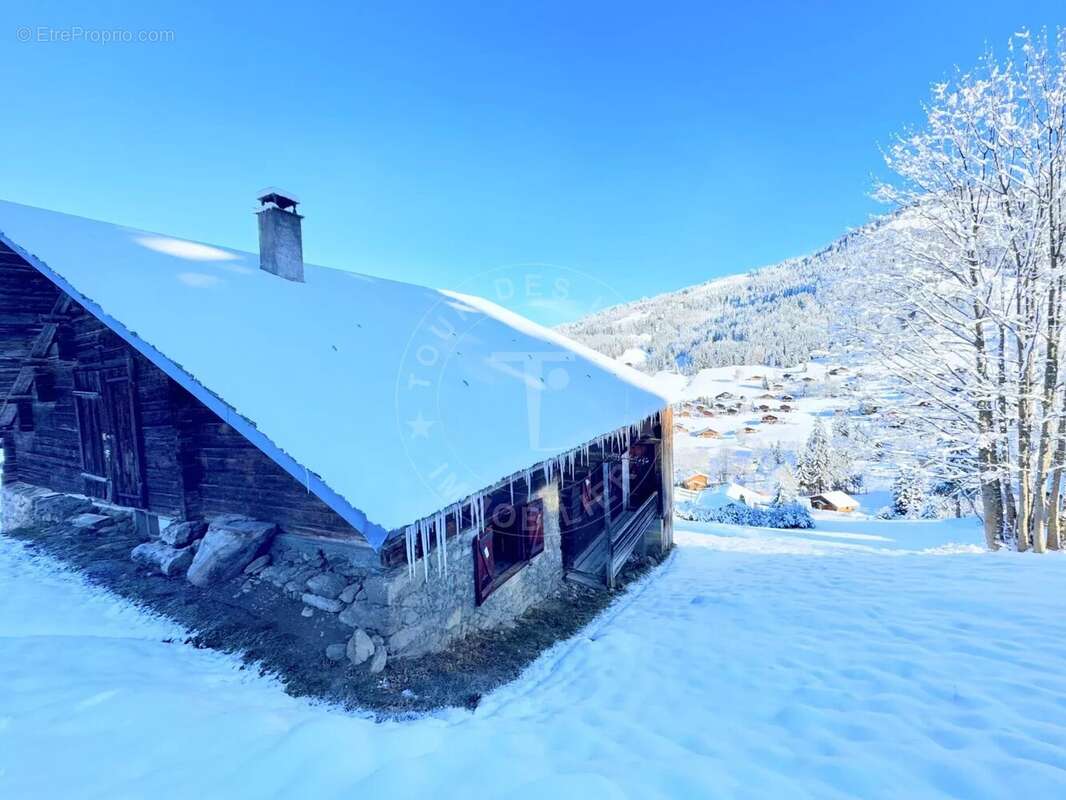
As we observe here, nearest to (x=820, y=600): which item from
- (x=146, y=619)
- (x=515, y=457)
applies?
(x=515, y=457)

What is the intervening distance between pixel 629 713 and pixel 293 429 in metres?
3.87

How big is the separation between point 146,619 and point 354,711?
280cm

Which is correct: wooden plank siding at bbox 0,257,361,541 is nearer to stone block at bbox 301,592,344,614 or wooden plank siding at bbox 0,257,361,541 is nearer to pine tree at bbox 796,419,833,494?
stone block at bbox 301,592,344,614

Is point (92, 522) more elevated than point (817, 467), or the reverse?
point (92, 522)

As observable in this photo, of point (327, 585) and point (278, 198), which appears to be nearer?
point (327, 585)

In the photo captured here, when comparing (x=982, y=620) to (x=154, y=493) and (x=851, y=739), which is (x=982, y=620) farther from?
(x=154, y=493)

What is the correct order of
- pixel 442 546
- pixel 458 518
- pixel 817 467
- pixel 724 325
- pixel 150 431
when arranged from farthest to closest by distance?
pixel 724 325 < pixel 817 467 < pixel 150 431 < pixel 458 518 < pixel 442 546

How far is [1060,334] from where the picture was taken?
8.38 m

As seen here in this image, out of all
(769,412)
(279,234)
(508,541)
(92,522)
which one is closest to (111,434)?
(92,522)

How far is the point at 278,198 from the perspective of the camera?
8.11 meters

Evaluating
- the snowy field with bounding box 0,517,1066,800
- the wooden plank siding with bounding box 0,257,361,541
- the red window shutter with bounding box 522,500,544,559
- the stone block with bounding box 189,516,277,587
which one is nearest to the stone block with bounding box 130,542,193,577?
the stone block with bounding box 189,516,277,587

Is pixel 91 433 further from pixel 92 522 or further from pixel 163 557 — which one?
pixel 163 557

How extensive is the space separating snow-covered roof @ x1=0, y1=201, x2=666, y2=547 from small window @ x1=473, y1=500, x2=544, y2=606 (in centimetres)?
133

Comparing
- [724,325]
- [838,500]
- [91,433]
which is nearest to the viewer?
[91,433]
